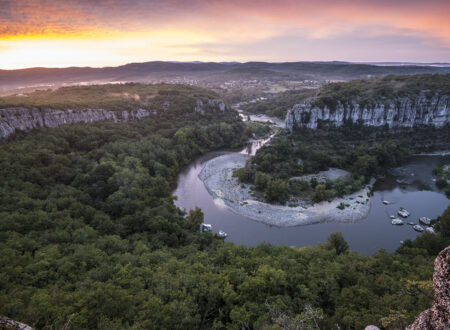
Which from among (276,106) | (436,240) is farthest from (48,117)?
(276,106)

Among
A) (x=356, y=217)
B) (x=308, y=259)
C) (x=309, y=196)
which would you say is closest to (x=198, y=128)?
(x=309, y=196)

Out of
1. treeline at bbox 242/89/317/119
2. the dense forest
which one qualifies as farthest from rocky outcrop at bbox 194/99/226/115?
the dense forest

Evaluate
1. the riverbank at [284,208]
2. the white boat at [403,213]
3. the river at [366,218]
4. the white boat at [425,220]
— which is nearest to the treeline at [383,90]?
the river at [366,218]

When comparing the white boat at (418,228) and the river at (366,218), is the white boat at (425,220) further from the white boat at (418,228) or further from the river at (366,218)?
the white boat at (418,228)

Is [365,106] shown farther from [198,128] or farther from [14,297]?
[14,297]

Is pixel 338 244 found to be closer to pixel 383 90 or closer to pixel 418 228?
pixel 418 228
